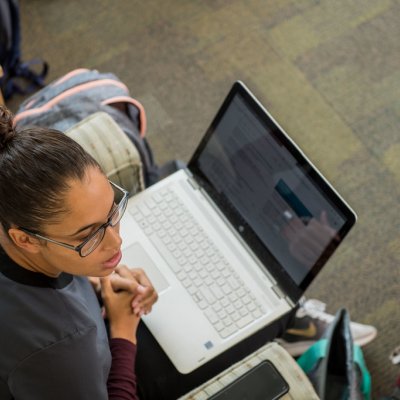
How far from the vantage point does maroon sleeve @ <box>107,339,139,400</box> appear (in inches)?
46.0

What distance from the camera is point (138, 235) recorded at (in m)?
1.41

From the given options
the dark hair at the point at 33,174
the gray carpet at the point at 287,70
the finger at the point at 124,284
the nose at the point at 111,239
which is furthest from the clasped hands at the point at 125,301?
the gray carpet at the point at 287,70

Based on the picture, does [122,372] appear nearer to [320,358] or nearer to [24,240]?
[24,240]

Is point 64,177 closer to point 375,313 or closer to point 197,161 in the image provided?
point 197,161

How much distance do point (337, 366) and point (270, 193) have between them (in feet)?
1.42

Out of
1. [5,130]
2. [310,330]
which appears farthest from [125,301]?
[310,330]

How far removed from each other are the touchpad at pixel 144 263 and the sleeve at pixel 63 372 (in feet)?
0.98

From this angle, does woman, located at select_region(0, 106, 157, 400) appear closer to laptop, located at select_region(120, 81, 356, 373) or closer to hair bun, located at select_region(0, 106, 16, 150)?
hair bun, located at select_region(0, 106, 16, 150)

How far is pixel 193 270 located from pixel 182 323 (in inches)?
4.9

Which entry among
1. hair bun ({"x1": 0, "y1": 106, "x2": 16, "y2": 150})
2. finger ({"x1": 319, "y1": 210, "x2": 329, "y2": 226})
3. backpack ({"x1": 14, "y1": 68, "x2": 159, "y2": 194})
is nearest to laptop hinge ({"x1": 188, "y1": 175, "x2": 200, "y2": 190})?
backpack ({"x1": 14, "y1": 68, "x2": 159, "y2": 194})

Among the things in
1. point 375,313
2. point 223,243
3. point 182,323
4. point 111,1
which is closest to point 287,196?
point 223,243

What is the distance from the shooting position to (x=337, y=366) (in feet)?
4.55

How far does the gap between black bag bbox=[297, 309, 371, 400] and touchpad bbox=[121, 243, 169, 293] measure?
39 cm

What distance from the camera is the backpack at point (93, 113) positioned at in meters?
1.36
